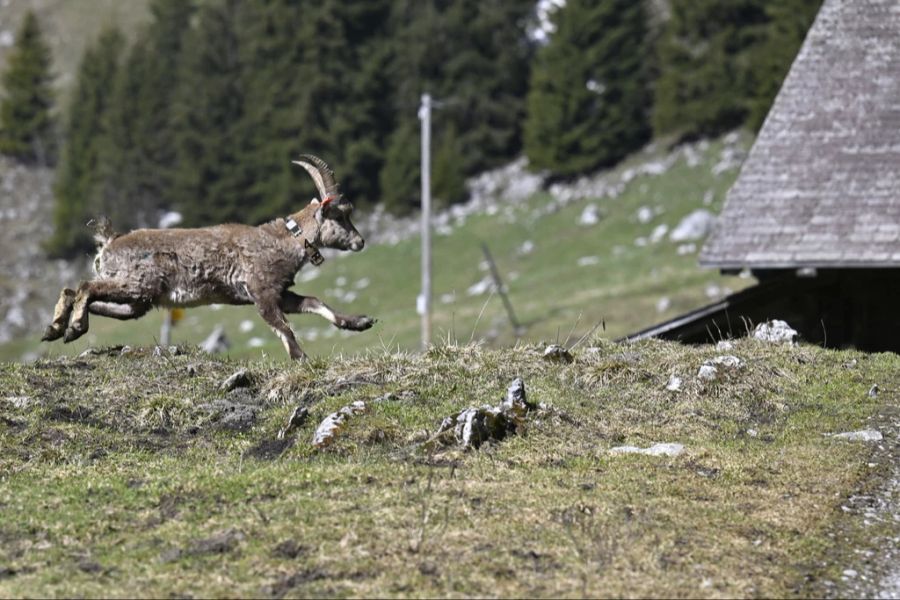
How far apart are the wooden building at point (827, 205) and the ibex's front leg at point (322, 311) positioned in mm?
5740

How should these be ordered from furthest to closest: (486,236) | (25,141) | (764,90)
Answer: (25,141)
(486,236)
(764,90)

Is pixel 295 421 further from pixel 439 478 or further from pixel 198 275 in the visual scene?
pixel 198 275

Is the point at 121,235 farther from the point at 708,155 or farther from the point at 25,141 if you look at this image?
the point at 25,141

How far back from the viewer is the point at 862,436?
10.5 meters

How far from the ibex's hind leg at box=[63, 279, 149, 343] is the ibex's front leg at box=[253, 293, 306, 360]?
1076 millimetres

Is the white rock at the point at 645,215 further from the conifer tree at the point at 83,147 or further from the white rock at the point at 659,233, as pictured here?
the conifer tree at the point at 83,147

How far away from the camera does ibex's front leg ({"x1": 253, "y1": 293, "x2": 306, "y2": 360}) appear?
12.6 metres

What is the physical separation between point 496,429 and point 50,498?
124 inches

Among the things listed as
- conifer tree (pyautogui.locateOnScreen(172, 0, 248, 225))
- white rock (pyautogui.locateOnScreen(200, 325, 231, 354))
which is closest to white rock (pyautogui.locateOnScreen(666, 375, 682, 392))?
white rock (pyautogui.locateOnScreen(200, 325, 231, 354))

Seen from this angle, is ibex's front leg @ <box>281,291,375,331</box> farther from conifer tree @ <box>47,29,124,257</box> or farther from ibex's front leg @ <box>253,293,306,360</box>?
conifer tree @ <box>47,29,124,257</box>

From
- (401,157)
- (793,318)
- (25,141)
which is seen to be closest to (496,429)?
(793,318)

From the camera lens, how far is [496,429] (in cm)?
999

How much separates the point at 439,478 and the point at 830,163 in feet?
39.1

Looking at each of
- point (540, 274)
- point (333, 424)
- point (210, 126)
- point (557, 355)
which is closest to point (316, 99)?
point (210, 126)
